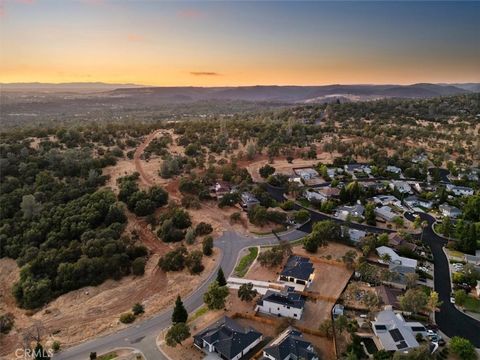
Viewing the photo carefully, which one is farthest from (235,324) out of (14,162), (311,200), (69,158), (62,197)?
(14,162)

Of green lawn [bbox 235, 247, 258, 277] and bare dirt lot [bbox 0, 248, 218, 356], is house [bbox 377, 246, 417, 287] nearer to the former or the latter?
green lawn [bbox 235, 247, 258, 277]

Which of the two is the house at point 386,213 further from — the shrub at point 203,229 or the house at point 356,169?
the shrub at point 203,229

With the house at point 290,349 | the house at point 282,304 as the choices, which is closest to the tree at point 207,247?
the house at point 282,304

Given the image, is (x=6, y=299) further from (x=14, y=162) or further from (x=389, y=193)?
(x=389, y=193)

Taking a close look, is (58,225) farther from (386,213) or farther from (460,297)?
(460,297)

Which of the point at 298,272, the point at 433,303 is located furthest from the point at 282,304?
the point at 433,303
